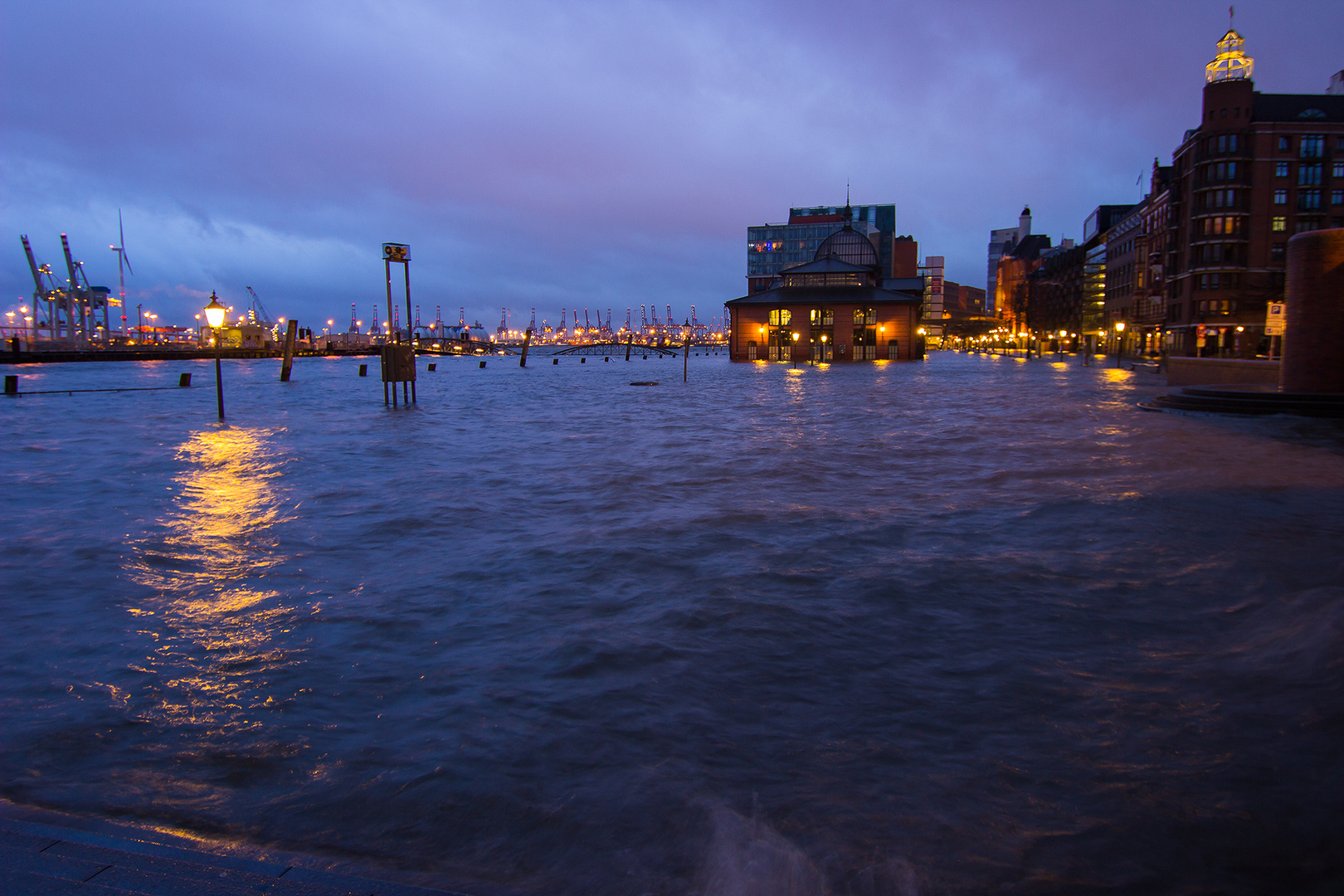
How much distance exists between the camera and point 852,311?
7975 centimetres

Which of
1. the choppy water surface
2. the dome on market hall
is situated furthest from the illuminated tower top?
the choppy water surface

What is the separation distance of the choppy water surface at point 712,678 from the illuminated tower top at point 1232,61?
7581cm

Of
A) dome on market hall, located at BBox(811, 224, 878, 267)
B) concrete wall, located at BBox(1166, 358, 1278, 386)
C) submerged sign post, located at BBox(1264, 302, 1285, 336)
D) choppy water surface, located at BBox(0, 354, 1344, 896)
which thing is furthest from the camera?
dome on market hall, located at BBox(811, 224, 878, 267)

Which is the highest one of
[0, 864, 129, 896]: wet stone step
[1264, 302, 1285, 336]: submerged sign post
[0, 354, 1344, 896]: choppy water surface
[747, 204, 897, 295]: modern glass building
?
[747, 204, 897, 295]: modern glass building

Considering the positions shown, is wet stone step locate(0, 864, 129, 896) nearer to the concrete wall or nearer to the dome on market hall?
the concrete wall

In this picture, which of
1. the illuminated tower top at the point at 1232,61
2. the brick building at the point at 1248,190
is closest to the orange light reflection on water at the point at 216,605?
the brick building at the point at 1248,190

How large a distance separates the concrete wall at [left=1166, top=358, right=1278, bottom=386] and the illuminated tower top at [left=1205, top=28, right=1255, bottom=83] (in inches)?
2000

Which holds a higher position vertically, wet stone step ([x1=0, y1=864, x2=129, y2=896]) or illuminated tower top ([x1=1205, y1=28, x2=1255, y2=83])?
illuminated tower top ([x1=1205, y1=28, x2=1255, y2=83])

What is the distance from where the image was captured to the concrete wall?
2480 cm

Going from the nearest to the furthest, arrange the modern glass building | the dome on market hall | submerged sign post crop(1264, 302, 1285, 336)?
1. submerged sign post crop(1264, 302, 1285, 336)
2. the dome on market hall
3. the modern glass building

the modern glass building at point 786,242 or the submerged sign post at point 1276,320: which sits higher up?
the modern glass building at point 786,242

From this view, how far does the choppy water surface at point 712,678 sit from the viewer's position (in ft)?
10.3

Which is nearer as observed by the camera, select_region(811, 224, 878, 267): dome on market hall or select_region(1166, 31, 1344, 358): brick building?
select_region(1166, 31, 1344, 358): brick building

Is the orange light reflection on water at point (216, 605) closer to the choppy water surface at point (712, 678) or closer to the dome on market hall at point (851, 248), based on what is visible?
the choppy water surface at point (712, 678)
